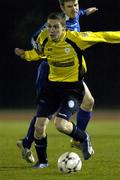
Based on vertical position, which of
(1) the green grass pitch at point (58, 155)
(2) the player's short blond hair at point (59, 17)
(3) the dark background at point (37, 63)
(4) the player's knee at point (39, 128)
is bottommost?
(3) the dark background at point (37, 63)

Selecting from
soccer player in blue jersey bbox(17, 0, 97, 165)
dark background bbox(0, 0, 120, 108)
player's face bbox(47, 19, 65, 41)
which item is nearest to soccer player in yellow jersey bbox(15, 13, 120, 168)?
player's face bbox(47, 19, 65, 41)

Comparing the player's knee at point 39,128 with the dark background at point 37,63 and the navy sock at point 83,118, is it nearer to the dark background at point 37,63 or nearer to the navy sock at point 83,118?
the navy sock at point 83,118

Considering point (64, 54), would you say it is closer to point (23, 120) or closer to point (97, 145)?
point (97, 145)

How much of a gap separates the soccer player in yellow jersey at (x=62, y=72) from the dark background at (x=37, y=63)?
17033 millimetres

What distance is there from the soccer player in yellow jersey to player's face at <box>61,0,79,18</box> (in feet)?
1.81

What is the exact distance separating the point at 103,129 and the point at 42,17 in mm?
10374

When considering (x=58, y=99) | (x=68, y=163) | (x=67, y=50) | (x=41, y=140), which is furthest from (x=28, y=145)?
(x=67, y=50)

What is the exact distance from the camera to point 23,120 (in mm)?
20750

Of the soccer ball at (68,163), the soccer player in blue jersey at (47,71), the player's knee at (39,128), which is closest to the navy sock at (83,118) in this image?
the soccer player in blue jersey at (47,71)

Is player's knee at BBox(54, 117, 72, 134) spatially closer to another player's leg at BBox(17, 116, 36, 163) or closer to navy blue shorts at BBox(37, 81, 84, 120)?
navy blue shorts at BBox(37, 81, 84, 120)

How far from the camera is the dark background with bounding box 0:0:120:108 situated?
86.7ft

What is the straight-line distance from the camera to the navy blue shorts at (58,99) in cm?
914

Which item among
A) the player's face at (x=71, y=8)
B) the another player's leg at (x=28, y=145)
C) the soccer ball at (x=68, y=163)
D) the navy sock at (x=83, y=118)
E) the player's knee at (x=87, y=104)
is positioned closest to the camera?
the soccer ball at (x=68, y=163)

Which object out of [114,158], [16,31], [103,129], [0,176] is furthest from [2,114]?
[0,176]
